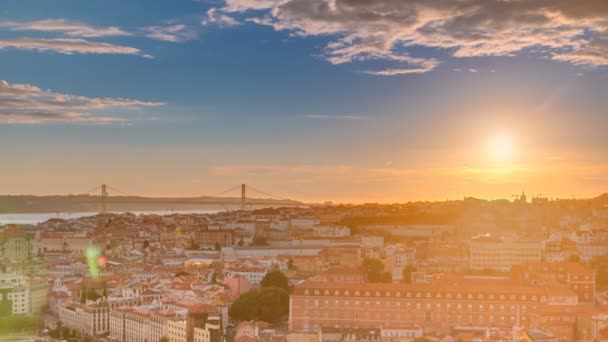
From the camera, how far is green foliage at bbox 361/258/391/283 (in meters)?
10.1

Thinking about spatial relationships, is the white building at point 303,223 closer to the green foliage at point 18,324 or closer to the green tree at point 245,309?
the green foliage at point 18,324

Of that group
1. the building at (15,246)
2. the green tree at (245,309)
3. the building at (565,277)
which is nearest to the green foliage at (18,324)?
the green tree at (245,309)

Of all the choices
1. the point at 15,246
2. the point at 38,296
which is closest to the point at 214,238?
the point at 15,246

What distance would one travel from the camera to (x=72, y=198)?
1102 inches

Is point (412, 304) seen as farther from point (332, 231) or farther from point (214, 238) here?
point (332, 231)

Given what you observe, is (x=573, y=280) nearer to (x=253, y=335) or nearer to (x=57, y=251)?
(x=253, y=335)

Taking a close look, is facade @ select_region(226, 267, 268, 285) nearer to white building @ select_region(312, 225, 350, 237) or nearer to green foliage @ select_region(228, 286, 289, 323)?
green foliage @ select_region(228, 286, 289, 323)

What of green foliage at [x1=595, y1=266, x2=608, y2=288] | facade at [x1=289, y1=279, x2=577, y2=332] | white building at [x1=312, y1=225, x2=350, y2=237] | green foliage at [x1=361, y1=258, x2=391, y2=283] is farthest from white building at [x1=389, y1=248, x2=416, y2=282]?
white building at [x1=312, y1=225, x2=350, y2=237]

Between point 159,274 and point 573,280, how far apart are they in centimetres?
524

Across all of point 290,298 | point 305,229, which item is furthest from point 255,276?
point 305,229

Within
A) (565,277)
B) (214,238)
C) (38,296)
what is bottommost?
(38,296)

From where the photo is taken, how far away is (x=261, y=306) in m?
7.57

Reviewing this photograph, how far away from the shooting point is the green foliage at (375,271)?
10.1m

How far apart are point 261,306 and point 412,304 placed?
4.56 ft
